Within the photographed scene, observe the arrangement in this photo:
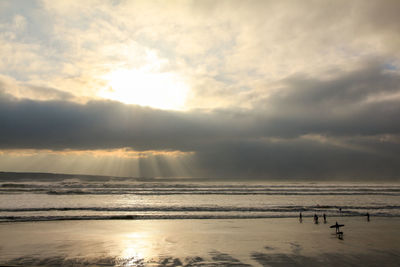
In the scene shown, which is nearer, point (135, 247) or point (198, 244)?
point (135, 247)

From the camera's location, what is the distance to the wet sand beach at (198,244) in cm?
1288

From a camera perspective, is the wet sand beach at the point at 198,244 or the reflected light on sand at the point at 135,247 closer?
the wet sand beach at the point at 198,244

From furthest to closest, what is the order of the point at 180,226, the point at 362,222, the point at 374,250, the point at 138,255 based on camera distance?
the point at 362,222
the point at 180,226
the point at 374,250
the point at 138,255

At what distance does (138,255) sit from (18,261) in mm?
5666

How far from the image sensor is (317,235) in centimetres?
1817

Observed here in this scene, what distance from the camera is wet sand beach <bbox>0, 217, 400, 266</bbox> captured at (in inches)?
507

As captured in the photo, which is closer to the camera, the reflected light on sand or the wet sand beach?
the wet sand beach

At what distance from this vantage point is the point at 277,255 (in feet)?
44.9

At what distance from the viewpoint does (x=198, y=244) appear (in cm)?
1563

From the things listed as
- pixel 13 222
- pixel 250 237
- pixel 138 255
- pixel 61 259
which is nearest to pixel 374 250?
pixel 250 237

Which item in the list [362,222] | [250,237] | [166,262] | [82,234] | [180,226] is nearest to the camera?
[166,262]

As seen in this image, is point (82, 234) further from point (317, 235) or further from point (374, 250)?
point (374, 250)

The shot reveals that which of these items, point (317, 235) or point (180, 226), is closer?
point (317, 235)

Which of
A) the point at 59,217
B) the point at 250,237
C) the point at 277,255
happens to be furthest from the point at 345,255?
the point at 59,217
